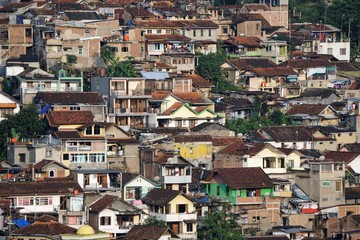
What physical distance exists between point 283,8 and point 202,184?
25.1 meters

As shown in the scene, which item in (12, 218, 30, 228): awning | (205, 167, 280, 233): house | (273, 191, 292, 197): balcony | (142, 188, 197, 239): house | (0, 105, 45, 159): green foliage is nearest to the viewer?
(12, 218, 30, 228): awning

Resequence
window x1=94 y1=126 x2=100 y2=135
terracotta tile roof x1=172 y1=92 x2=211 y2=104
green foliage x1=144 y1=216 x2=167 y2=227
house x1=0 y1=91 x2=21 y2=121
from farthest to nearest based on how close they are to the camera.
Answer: terracotta tile roof x1=172 y1=92 x2=211 y2=104 < house x1=0 y1=91 x2=21 y2=121 < window x1=94 y1=126 x2=100 y2=135 < green foliage x1=144 y1=216 x2=167 y2=227

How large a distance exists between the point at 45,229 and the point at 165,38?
21533 mm

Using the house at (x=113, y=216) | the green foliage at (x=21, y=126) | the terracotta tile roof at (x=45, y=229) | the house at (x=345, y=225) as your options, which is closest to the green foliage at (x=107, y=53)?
the green foliage at (x=21, y=126)

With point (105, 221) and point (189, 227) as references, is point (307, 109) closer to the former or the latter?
point (189, 227)

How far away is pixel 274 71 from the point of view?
6412 cm

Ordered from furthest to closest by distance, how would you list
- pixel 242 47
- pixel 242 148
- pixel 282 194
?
pixel 242 47 → pixel 242 148 → pixel 282 194

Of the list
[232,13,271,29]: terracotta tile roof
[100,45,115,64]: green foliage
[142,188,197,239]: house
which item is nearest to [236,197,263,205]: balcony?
[142,188,197,239]: house

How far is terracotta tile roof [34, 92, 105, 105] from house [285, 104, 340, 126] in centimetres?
903

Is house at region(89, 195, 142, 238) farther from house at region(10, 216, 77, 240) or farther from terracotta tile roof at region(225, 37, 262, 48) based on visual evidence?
terracotta tile roof at region(225, 37, 262, 48)

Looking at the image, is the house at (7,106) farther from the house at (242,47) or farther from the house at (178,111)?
the house at (242,47)

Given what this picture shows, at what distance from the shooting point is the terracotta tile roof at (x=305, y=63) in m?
66.0

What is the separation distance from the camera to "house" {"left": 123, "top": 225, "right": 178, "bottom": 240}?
144 feet

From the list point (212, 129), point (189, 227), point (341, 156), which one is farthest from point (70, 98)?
point (341, 156)
